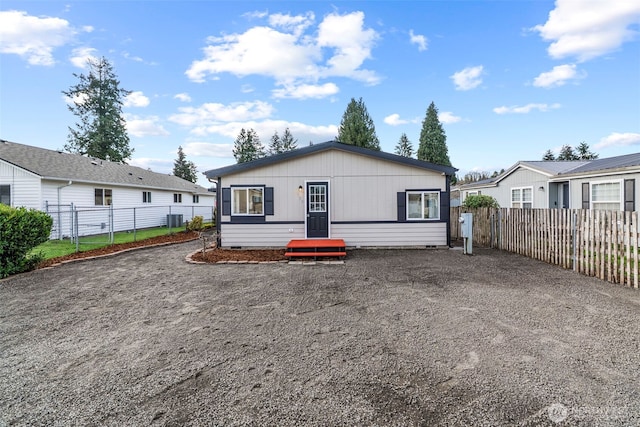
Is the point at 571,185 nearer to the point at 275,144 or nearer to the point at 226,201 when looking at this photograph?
the point at 226,201

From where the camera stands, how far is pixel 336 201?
9.79 metres

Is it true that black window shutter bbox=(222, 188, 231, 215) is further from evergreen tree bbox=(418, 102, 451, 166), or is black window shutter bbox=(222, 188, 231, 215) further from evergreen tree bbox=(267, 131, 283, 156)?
evergreen tree bbox=(267, 131, 283, 156)

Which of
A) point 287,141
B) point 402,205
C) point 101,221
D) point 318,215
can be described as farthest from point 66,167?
point 287,141

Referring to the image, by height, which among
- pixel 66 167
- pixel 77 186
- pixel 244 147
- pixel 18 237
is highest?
pixel 244 147

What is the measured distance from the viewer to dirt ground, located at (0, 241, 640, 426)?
2156mm

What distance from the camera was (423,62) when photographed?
14867 millimetres

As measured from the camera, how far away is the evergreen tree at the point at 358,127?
1188 inches

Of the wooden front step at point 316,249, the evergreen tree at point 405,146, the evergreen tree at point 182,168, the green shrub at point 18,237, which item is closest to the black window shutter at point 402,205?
the wooden front step at point 316,249

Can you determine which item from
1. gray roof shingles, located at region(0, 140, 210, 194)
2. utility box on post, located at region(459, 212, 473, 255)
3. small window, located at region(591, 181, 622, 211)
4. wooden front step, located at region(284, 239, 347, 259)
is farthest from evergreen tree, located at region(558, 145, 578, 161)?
gray roof shingles, located at region(0, 140, 210, 194)

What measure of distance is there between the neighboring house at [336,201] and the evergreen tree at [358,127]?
20.9 metres

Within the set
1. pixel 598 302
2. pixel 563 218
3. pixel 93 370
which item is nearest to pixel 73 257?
pixel 93 370

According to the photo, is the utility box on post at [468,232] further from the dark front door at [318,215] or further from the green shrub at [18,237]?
the green shrub at [18,237]

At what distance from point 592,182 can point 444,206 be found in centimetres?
705

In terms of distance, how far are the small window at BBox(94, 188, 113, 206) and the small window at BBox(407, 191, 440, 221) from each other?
15.0m
